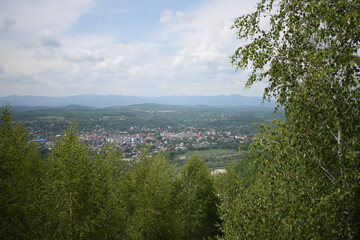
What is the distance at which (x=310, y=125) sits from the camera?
5035mm

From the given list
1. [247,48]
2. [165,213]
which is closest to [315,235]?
[247,48]

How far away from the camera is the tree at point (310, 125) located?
14.7 ft

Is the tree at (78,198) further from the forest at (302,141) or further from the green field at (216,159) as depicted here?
the green field at (216,159)

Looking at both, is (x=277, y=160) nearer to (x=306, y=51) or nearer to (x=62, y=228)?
(x=306, y=51)

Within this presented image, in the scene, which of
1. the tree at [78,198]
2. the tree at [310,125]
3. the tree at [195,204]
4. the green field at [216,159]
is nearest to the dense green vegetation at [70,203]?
the tree at [78,198]

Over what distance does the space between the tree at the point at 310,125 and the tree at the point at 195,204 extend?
12.1 metres

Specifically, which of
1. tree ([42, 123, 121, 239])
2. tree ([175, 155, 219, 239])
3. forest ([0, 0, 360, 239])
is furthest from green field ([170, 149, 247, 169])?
forest ([0, 0, 360, 239])

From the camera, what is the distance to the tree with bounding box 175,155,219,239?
1934 cm

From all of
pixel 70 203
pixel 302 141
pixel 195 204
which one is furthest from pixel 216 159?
pixel 302 141

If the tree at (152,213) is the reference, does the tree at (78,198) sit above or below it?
above

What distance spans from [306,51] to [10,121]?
65.3 ft

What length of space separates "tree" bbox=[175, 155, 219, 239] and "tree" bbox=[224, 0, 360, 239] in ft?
39.7

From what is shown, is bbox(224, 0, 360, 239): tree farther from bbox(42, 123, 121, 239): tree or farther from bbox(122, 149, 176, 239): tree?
bbox(122, 149, 176, 239): tree

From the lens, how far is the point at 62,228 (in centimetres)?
923
